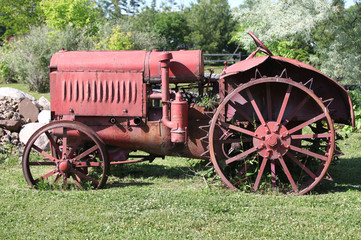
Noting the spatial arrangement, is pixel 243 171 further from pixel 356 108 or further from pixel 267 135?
pixel 356 108

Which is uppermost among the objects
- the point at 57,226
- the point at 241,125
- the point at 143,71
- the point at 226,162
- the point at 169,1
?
the point at 169,1

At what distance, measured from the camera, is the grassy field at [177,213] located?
14.3 ft

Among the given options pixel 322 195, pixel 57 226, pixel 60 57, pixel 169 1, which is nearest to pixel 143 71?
pixel 60 57

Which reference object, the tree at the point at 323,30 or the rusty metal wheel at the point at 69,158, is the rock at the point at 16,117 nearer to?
the rusty metal wheel at the point at 69,158

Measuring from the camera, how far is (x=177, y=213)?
486 centimetres

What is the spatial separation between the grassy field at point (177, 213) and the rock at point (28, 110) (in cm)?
310

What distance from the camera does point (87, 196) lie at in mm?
5539

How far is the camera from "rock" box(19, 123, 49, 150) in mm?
8625

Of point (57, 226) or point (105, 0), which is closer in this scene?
point (57, 226)

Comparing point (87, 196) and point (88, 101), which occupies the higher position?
point (88, 101)

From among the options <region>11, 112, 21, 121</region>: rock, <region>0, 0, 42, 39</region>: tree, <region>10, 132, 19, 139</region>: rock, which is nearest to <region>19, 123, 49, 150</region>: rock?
<region>10, 132, 19, 139</region>: rock

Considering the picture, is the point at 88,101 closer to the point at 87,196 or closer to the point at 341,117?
the point at 87,196

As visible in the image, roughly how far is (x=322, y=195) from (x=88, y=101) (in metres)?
3.45

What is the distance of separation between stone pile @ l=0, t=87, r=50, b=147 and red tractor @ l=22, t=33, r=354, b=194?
9.06 feet
